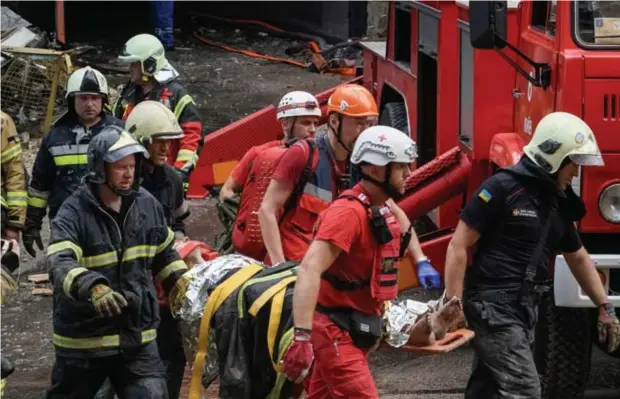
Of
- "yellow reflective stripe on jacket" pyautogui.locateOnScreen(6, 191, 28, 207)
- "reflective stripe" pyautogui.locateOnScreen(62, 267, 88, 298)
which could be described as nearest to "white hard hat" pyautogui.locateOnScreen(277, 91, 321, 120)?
"yellow reflective stripe on jacket" pyautogui.locateOnScreen(6, 191, 28, 207)

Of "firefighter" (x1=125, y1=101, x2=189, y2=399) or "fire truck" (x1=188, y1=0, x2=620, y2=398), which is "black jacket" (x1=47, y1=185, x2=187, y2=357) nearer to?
"firefighter" (x1=125, y1=101, x2=189, y2=399)

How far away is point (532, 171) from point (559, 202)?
7.9 inches

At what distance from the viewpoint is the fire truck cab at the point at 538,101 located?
670cm

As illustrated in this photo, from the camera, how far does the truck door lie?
22.9 ft

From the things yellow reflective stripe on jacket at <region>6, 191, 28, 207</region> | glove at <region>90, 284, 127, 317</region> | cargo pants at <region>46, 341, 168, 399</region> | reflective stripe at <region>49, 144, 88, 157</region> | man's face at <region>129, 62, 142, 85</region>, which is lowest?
cargo pants at <region>46, 341, 168, 399</region>

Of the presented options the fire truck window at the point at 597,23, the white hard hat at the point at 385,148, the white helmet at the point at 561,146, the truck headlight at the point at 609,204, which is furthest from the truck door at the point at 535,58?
the white hard hat at the point at 385,148

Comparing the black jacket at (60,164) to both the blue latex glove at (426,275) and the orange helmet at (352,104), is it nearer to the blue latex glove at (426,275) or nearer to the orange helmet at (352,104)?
the orange helmet at (352,104)

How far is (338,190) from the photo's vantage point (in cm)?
677

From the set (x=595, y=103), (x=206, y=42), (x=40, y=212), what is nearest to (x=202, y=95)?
(x=206, y=42)

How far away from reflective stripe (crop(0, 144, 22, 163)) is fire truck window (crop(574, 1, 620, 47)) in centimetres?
302

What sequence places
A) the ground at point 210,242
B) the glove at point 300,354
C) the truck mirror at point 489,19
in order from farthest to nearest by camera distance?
the ground at point 210,242, the truck mirror at point 489,19, the glove at point 300,354

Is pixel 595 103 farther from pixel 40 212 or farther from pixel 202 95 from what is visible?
pixel 202 95

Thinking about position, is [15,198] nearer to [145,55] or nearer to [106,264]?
[145,55]

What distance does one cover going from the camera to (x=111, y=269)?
5.64m
